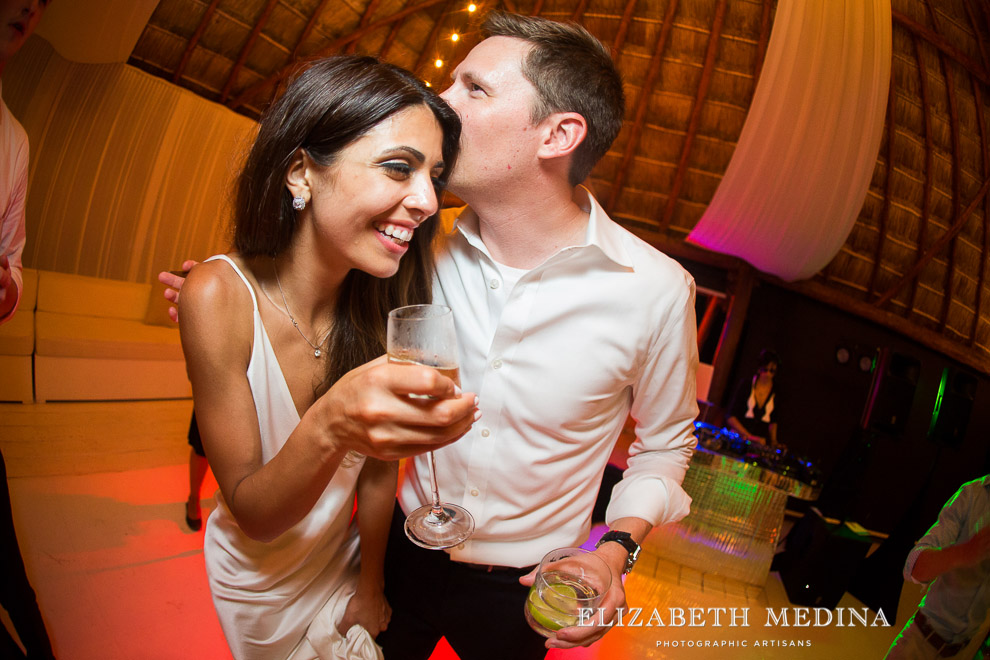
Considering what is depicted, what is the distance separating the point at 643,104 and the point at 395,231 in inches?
247

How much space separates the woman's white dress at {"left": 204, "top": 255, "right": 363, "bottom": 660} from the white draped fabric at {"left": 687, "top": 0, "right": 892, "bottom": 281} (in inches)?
95.5

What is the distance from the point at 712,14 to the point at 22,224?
263 inches

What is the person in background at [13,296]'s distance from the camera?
2.85 feet

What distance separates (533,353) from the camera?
1.39 metres

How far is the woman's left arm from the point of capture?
1.44 metres

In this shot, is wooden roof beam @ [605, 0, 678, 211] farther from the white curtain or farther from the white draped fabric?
the white curtain

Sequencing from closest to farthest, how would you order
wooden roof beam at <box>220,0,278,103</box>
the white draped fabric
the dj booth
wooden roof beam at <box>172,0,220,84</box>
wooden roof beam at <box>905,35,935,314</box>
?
wooden roof beam at <box>905,35,935,314</box> → the white draped fabric → wooden roof beam at <box>172,0,220,84</box> → the dj booth → wooden roof beam at <box>220,0,278,103</box>

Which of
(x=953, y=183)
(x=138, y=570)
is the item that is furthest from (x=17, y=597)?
(x=953, y=183)

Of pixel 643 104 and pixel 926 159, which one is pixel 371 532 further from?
pixel 643 104

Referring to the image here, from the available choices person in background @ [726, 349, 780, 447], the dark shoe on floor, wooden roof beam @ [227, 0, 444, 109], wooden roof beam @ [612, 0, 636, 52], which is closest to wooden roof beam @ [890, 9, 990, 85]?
the dark shoe on floor

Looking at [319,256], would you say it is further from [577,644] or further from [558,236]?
[577,644]

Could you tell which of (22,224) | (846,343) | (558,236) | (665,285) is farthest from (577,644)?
(22,224)

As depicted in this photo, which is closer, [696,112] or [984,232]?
[984,232]

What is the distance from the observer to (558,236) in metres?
1.52
